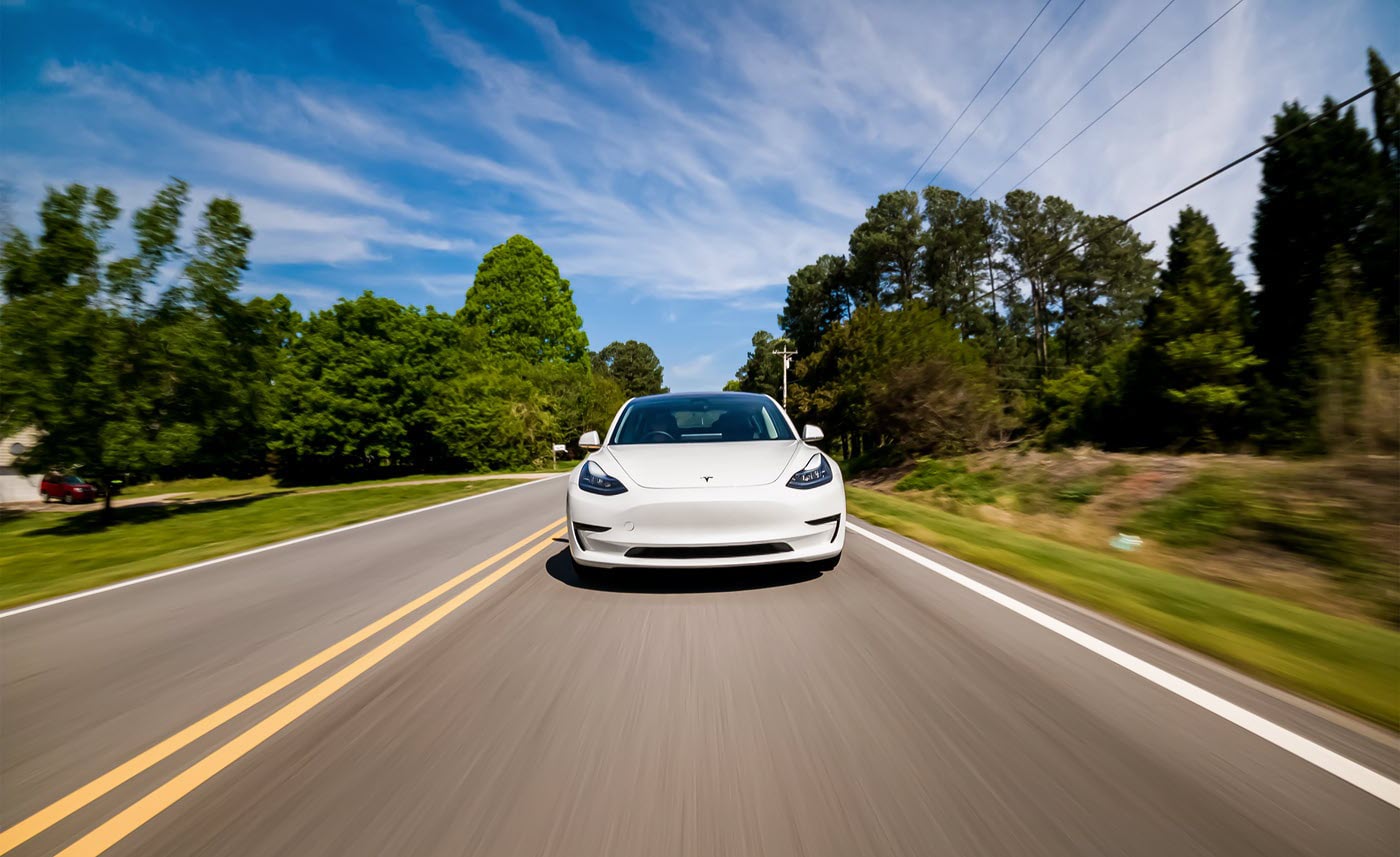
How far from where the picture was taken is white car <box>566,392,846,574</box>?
4.49m

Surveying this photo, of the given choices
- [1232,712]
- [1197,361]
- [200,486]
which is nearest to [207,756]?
[1232,712]

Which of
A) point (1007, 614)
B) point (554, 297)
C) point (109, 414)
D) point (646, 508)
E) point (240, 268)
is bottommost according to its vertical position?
point (1007, 614)

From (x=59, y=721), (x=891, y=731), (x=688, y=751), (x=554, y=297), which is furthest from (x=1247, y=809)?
(x=554, y=297)

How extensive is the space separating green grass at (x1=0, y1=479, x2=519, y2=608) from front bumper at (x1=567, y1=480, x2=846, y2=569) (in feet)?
19.0

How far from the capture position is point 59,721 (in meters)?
3.05

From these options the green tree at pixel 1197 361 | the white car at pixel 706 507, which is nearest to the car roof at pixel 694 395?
the white car at pixel 706 507

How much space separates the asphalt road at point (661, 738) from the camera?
1.98 metres

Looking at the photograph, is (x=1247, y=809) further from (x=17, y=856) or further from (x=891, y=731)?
(x=17, y=856)

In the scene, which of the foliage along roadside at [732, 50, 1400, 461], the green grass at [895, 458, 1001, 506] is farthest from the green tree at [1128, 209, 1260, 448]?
the green grass at [895, 458, 1001, 506]

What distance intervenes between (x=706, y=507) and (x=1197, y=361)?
29422 millimetres

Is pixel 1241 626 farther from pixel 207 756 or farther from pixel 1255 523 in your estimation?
pixel 207 756

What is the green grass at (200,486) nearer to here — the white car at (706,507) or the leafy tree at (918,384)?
the leafy tree at (918,384)

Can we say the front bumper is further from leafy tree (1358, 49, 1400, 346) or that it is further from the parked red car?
the parked red car

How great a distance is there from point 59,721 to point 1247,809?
487cm
